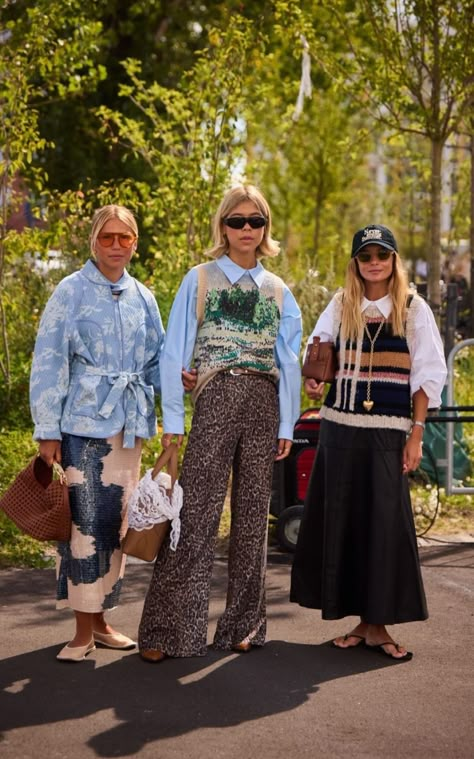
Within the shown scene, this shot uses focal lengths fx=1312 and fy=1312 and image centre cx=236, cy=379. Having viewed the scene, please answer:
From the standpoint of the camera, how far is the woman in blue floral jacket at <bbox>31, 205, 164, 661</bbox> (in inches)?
225

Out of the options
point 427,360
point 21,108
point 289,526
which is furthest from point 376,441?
point 21,108

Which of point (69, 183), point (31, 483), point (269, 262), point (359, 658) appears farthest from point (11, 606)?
point (69, 183)

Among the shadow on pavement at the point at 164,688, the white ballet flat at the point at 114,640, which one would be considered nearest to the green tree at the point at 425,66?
the shadow on pavement at the point at 164,688

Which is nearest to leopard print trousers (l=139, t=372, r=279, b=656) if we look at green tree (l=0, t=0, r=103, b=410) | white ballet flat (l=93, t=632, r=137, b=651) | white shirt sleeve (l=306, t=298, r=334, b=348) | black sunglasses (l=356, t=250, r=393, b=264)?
white ballet flat (l=93, t=632, r=137, b=651)

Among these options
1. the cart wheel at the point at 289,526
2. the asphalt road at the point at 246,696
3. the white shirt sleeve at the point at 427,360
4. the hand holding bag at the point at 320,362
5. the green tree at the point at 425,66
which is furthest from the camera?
the green tree at the point at 425,66

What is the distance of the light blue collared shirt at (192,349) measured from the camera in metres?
5.71

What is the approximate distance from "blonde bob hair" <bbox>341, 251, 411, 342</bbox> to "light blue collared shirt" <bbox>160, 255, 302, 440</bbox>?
0.76 feet

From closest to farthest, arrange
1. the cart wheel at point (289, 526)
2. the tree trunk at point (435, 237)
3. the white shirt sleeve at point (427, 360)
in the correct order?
the white shirt sleeve at point (427, 360)
the cart wheel at point (289, 526)
the tree trunk at point (435, 237)

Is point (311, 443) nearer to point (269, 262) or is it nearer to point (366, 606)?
point (366, 606)

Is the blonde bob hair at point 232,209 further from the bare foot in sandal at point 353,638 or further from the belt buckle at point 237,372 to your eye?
the bare foot in sandal at point 353,638

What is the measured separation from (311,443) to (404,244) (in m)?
31.6

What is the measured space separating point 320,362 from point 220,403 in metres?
0.57

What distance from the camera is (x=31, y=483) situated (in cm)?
574

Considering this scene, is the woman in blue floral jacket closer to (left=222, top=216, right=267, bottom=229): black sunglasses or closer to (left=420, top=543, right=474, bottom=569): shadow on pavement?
(left=222, top=216, right=267, bottom=229): black sunglasses
